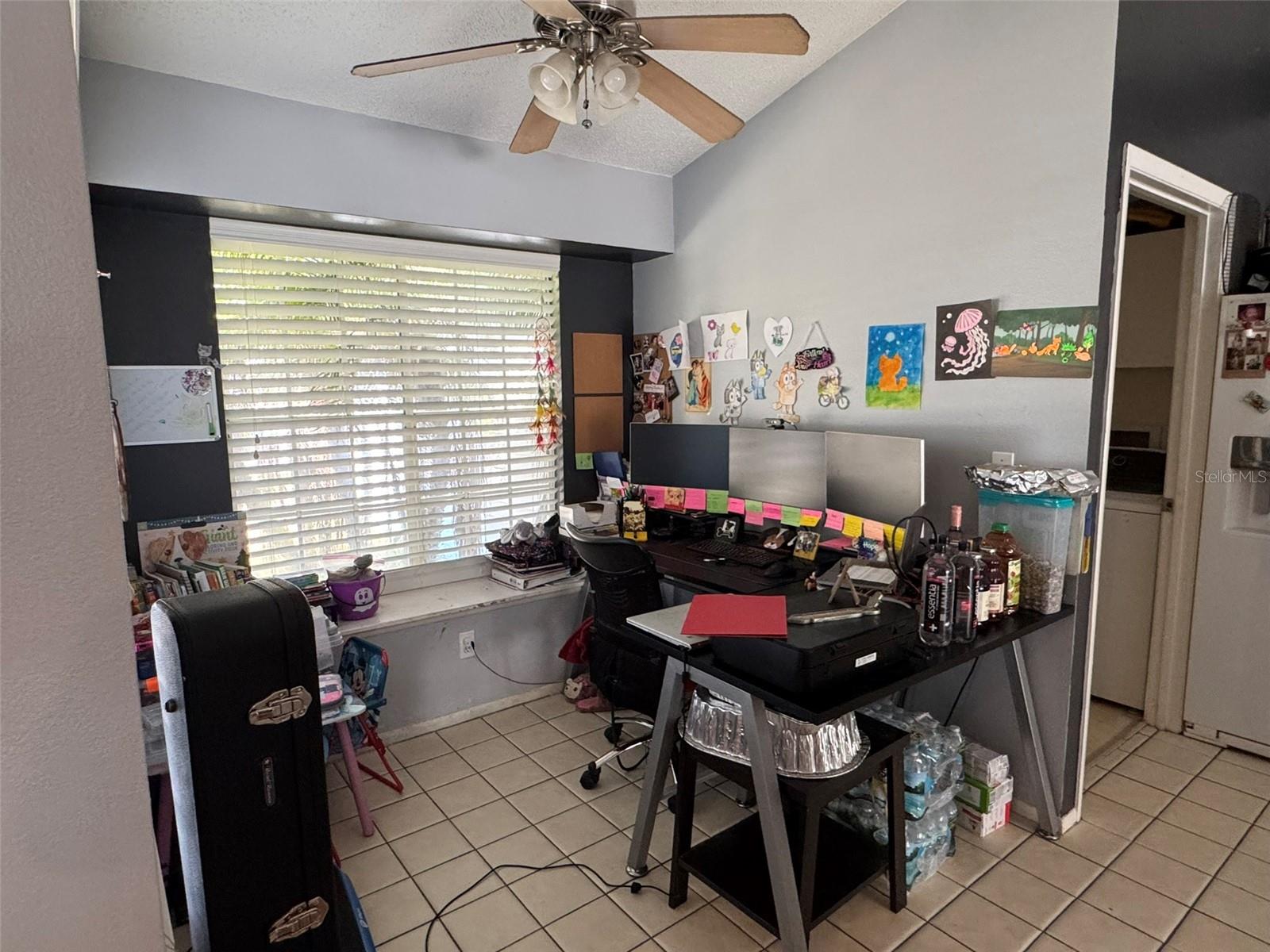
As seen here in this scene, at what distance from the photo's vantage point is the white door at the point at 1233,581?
98.4 inches

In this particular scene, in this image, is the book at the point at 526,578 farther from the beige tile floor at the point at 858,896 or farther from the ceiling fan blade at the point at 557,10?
the ceiling fan blade at the point at 557,10

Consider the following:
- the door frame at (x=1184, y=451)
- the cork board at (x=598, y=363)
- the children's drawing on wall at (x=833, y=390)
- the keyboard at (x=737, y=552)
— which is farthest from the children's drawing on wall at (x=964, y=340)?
the cork board at (x=598, y=363)

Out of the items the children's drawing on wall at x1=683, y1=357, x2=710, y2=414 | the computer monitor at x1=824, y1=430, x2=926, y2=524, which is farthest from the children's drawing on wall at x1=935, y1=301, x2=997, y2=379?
the children's drawing on wall at x1=683, y1=357, x2=710, y2=414

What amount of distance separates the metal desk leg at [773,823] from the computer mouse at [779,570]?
85cm

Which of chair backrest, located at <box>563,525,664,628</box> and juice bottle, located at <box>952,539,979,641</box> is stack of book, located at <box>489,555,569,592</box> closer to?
chair backrest, located at <box>563,525,664,628</box>

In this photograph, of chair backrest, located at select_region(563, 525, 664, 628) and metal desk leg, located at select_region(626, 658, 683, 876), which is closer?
metal desk leg, located at select_region(626, 658, 683, 876)

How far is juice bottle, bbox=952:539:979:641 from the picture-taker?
5.92 feet

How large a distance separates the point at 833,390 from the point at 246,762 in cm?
223

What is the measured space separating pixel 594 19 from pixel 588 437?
7.04ft

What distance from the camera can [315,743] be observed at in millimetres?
1376

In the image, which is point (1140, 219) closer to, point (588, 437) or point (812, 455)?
point (812, 455)

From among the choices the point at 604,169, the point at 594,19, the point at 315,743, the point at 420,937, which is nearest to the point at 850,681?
the point at 315,743

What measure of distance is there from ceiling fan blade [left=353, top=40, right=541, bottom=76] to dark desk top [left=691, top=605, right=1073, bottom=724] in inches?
60.1

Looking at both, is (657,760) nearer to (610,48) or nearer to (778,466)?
(778,466)
